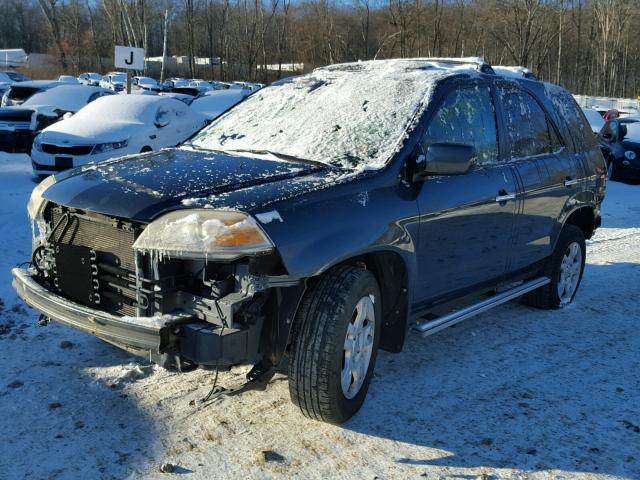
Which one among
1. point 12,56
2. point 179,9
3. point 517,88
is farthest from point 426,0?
point 12,56

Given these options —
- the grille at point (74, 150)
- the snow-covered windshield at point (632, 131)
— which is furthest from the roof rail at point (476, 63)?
the snow-covered windshield at point (632, 131)

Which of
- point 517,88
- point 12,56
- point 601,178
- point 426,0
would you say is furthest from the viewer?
point 12,56

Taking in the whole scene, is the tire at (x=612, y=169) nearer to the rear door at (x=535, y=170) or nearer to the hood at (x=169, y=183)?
the rear door at (x=535, y=170)

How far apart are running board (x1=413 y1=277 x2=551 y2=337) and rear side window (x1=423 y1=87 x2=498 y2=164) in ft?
3.25

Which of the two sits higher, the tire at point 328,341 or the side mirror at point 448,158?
the side mirror at point 448,158

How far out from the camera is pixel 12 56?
62281 mm

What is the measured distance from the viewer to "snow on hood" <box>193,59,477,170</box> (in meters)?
3.90

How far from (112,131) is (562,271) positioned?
7497 mm

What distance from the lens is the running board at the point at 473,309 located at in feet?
12.9

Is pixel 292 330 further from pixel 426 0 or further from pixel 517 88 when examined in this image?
pixel 426 0

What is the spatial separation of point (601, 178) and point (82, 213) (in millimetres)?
4635

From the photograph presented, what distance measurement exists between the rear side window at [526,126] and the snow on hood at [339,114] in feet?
1.50

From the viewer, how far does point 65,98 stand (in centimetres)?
1614

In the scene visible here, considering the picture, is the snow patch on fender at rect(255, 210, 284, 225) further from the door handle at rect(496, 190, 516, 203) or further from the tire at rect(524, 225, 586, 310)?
the tire at rect(524, 225, 586, 310)
